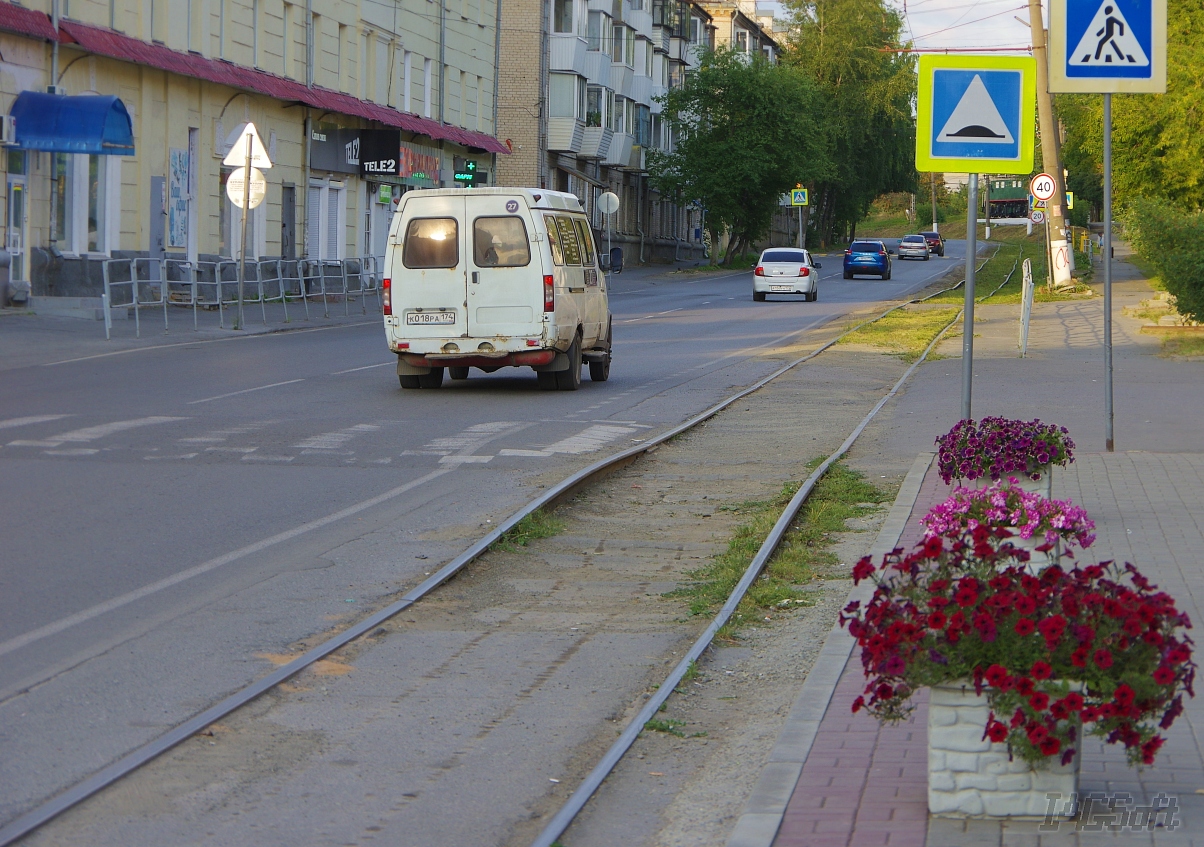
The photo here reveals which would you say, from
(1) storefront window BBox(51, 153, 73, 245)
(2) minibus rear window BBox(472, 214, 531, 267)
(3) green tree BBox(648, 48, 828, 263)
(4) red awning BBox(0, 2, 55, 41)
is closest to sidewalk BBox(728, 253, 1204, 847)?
(2) minibus rear window BBox(472, 214, 531, 267)

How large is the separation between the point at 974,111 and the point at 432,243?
9.70 m

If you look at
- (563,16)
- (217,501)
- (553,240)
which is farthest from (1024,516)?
(563,16)

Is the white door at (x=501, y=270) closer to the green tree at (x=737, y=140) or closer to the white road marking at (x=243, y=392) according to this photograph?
the white road marking at (x=243, y=392)

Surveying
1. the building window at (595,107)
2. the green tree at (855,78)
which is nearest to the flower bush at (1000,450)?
the building window at (595,107)

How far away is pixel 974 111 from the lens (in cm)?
912

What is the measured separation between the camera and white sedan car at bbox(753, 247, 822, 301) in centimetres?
4250

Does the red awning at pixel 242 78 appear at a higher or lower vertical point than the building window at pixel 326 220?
higher

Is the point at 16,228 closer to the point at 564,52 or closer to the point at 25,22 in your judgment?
the point at 25,22

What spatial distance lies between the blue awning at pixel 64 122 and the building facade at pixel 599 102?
30.6 meters

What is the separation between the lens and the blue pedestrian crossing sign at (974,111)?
905 cm

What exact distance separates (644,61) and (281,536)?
70.4m

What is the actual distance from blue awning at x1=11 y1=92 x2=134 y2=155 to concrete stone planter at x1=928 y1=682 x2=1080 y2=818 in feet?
82.2

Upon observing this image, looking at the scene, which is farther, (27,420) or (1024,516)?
(27,420)

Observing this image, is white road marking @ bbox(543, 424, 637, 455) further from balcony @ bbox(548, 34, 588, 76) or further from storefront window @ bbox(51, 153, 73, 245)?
balcony @ bbox(548, 34, 588, 76)
